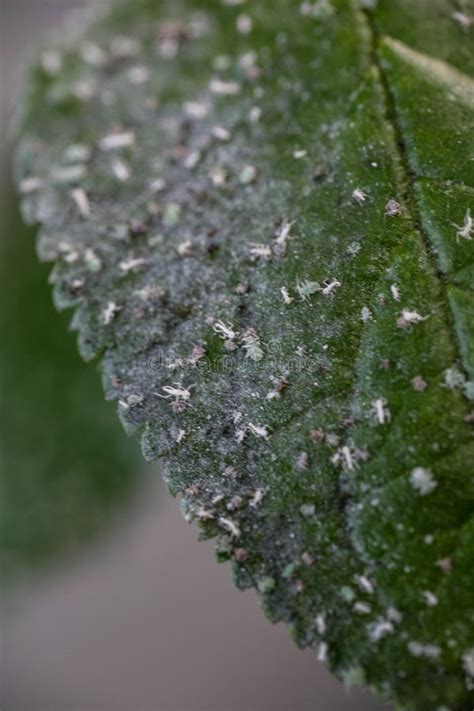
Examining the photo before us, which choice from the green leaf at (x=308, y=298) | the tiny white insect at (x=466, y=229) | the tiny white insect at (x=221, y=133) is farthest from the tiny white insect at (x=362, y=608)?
the tiny white insect at (x=221, y=133)

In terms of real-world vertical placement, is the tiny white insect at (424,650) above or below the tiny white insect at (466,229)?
below

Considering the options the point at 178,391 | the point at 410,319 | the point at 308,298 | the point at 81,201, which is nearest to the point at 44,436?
the point at 81,201

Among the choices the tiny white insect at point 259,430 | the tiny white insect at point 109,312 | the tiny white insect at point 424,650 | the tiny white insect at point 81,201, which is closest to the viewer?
the tiny white insect at point 424,650

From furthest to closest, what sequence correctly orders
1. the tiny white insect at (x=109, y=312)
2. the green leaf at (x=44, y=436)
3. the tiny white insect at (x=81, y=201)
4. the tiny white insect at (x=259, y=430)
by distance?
1. the green leaf at (x=44, y=436)
2. the tiny white insect at (x=81, y=201)
3. the tiny white insect at (x=109, y=312)
4. the tiny white insect at (x=259, y=430)

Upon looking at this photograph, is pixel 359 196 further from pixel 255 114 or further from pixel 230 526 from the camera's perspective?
pixel 230 526

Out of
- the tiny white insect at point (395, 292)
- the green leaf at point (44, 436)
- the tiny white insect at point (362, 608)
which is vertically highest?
the tiny white insect at point (395, 292)

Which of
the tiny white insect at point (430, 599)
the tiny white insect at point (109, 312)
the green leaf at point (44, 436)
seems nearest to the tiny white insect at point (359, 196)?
the tiny white insect at point (109, 312)

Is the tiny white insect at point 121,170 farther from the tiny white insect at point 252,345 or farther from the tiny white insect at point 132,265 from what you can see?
the tiny white insect at point 252,345

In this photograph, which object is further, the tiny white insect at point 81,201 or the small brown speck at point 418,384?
the tiny white insect at point 81,201

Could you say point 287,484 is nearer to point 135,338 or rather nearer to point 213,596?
point 135,338
